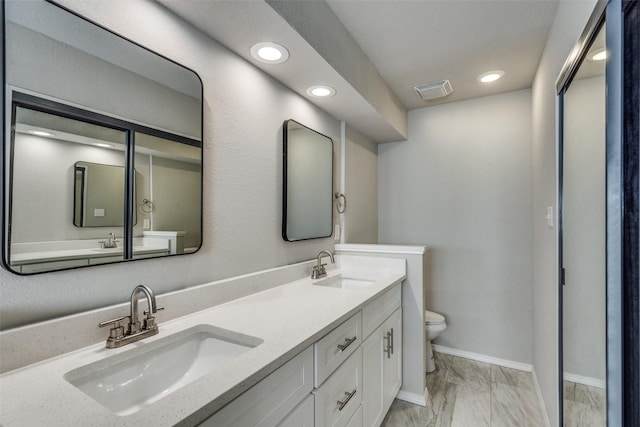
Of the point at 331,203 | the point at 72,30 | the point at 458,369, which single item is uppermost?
the point at 72,30

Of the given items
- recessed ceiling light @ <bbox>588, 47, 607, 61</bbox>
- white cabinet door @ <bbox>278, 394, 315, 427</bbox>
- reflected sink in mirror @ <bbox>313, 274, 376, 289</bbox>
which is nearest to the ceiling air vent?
recessed ceiling light @ <bbox>588, 47, 607, 61</bbox>

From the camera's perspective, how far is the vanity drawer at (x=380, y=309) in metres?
1.57

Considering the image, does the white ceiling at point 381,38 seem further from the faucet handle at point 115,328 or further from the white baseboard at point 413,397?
the white baseboard at point 413,397

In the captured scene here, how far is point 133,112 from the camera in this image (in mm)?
1153

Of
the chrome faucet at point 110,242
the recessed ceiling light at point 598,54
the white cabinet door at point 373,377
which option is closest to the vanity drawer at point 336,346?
the white cabinet door at point 373,377

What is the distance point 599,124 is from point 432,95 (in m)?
1.94

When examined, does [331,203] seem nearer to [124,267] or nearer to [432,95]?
[432,95]

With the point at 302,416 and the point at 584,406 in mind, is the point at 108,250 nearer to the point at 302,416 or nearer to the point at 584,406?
the point at 302,416

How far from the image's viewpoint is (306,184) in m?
2.16

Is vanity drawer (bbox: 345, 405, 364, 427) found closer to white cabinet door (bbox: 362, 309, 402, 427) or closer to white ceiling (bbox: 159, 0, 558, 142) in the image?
white cabinet door (bbox: 362, 309, 402, 427)

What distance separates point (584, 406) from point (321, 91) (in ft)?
6.58

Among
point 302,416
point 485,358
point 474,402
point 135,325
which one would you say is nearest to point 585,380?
point 302,416

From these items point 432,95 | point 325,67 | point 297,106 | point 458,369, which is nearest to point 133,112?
point 325,67

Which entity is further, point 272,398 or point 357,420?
point 357,420
